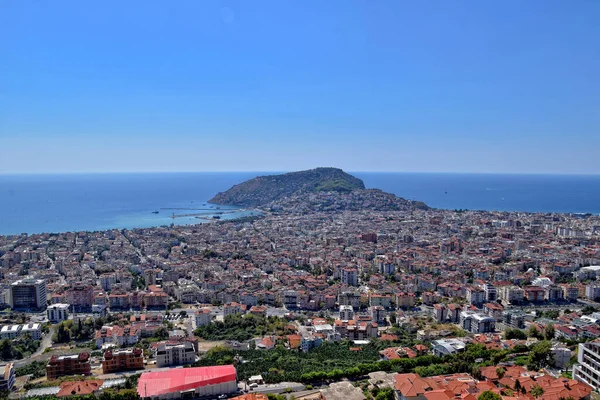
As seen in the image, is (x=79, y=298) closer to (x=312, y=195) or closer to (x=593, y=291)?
(x=593, y=291)

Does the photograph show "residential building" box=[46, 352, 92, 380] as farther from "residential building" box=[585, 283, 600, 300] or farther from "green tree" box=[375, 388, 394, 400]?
"residential building" box=[585, 283, 600, 300]

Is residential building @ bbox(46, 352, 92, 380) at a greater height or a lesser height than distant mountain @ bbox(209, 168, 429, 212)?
lesser

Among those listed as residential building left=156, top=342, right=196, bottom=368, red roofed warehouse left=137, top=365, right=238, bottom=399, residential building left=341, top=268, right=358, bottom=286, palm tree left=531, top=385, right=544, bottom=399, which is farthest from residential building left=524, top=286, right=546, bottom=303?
residential building left=156, top=342, right=196, bottom=368

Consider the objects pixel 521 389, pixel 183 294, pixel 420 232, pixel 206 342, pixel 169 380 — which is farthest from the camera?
pixel 420 232

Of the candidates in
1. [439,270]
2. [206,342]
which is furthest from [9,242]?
[439,270]

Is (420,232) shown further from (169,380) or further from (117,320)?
(169,380)

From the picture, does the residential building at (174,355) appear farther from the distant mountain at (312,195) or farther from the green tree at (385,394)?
the distant mountain at (312,195)

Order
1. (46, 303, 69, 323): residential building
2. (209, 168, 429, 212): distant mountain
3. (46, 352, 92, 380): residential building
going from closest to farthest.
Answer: (46, 352, 92, 380): residential building → (46, 303, 69, 323): residential building → (209, 168, 429, 212): distant mountain
